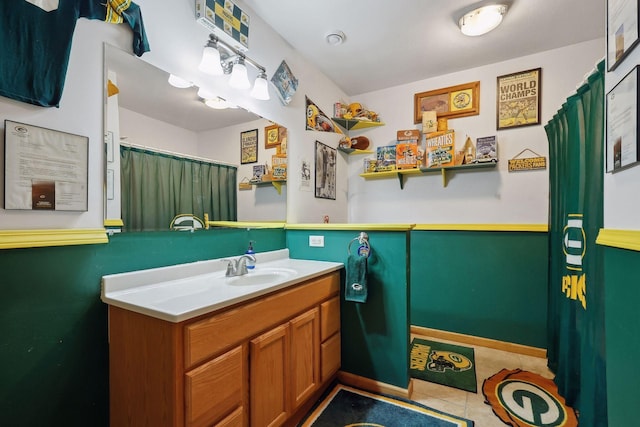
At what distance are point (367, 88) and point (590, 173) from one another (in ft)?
7.18

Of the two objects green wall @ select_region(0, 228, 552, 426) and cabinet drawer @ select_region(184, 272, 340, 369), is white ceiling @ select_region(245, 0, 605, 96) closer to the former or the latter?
green wall @ select_region(0, 228, 552, 426)

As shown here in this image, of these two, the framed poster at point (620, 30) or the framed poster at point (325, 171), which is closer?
the framed poster at point (620, 30)

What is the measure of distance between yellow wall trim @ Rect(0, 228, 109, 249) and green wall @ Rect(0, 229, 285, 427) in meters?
0.03

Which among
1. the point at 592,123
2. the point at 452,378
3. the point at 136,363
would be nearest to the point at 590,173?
the point at 592,123

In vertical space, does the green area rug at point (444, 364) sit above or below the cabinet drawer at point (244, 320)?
below

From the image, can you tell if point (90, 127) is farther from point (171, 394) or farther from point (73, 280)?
point (171, 394)

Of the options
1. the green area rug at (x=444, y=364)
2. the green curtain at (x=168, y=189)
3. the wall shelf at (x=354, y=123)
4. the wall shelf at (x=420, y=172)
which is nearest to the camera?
the green curtain at (x=168, y=189)

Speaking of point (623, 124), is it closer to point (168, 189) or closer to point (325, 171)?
point (168, 189)

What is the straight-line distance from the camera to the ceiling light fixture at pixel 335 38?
2.16m

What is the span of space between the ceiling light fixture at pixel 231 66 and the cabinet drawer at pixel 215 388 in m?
1.51

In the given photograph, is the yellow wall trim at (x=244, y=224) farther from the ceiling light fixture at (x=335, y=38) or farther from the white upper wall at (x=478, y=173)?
the ceiling light fixture at (x=335, y=38)

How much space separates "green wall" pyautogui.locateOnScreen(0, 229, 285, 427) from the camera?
3.19ft

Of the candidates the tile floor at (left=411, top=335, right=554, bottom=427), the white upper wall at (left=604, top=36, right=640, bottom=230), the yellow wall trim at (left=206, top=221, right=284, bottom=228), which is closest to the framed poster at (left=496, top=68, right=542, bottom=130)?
the white upper wall at (left=604, top=36, right=640, bottom=230)

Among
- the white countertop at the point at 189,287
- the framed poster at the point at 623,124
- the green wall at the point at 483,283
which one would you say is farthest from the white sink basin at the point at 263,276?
the green wall at the point at 483,283
